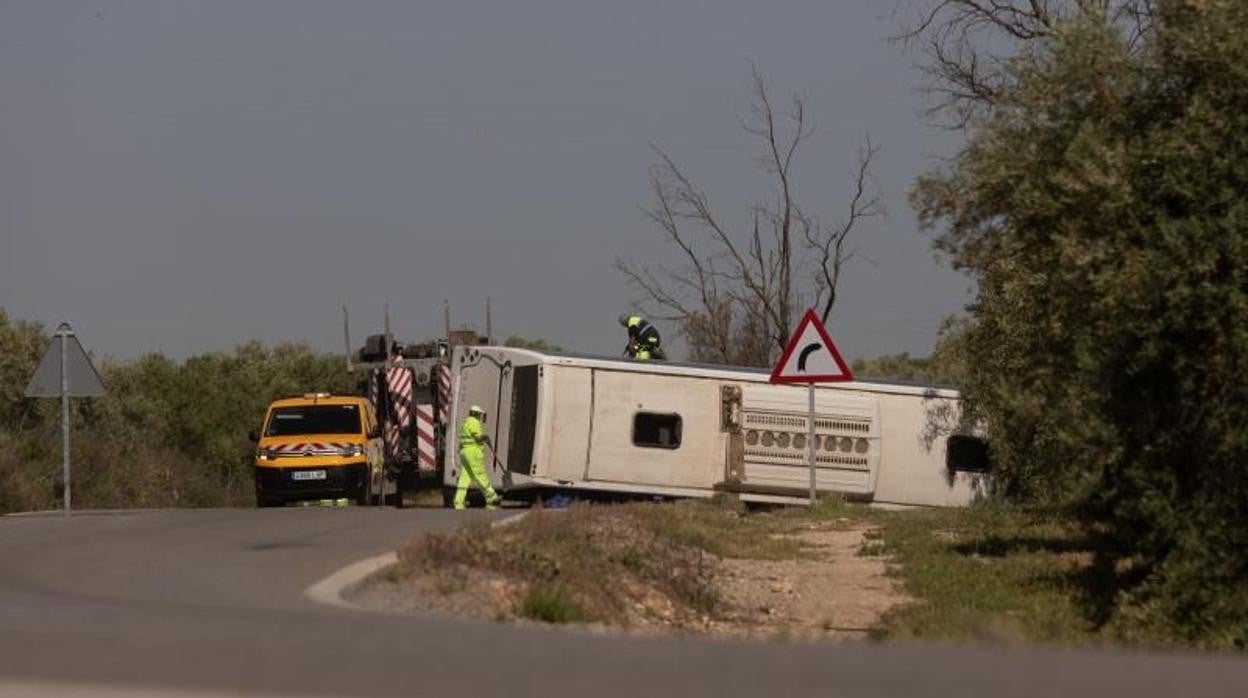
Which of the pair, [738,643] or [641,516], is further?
[641,516]

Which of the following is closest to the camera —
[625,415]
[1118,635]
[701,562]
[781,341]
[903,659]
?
[903,659]

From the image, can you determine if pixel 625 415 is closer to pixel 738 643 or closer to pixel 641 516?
pixel 641 516

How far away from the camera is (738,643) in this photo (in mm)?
10031

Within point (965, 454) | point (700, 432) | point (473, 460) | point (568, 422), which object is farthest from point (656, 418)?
point (965, 454)

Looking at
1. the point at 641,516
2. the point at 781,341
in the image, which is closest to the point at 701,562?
the point at 641,516

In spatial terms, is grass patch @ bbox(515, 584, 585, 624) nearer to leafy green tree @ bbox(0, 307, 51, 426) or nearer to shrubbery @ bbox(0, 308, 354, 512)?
shrubbery @ bbox(0, 308, 354, 512)

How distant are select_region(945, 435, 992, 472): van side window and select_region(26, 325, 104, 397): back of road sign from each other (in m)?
12.3

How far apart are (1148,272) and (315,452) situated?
20.6 m

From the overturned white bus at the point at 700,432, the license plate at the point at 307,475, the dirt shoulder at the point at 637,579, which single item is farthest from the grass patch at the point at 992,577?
the license plate at the point at 307,475

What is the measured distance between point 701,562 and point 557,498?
10.9 metres

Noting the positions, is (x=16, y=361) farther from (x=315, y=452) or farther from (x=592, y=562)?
(x=592, y=562)

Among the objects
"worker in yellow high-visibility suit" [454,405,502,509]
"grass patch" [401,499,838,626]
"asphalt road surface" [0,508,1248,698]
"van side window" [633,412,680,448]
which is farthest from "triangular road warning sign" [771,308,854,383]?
"asphalt road surface" [0,508,1248,698]

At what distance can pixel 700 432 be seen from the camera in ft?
90.9

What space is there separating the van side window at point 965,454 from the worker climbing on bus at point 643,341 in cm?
452
